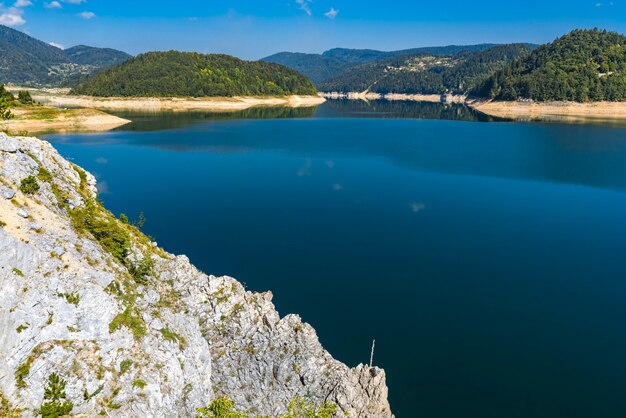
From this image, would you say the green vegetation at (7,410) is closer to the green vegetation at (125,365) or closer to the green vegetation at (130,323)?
the green vegetation at (125,365)

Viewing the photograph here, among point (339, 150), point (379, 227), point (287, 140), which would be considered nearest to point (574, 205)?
point (379, 227)

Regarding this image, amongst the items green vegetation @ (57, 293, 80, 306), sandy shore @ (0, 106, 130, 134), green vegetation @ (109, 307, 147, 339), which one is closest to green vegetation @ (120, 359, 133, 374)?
green vegetation @ (109, 307, 147, 339)

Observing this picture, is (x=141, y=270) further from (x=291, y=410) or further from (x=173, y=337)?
(x=291, y=410)

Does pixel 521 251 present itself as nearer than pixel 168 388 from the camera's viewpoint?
No

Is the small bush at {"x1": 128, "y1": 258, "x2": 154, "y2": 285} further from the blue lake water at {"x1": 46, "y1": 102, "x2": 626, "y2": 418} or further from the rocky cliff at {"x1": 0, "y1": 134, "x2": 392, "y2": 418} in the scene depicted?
the blue lake water at {"x1": 46, "y1": 102, "x2": 626, "y2": 418}

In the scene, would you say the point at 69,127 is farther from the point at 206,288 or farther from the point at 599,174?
the point at 599,174

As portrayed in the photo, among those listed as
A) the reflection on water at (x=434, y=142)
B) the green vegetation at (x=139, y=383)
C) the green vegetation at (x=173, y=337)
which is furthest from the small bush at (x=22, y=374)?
the reflection on water at (x=434, y=142)
